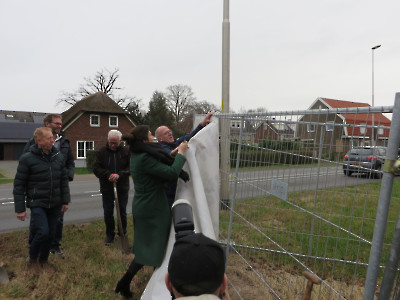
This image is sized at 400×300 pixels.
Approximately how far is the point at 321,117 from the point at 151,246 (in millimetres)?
2071

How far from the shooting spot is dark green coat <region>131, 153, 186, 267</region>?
3.14 metres

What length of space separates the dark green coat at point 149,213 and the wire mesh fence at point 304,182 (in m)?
0.65

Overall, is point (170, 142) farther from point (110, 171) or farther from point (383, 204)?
point (383, 204)

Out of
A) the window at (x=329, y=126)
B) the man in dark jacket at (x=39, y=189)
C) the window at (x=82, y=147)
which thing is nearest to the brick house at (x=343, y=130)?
the window at (x=329, y=126)

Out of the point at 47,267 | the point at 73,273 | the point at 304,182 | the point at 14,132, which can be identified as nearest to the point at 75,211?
the point at 47,267

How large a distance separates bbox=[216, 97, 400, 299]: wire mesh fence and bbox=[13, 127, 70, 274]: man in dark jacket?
2.12 meters

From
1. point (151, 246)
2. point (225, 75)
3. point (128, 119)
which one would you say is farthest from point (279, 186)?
point (128, 119)

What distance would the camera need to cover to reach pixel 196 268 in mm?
1275

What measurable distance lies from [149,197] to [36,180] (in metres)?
1.62

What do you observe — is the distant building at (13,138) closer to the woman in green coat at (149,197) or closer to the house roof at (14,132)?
the house roof at (14,132)

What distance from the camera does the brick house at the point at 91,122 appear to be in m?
29.2

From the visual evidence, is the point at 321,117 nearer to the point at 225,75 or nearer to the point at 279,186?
the point at 279,186

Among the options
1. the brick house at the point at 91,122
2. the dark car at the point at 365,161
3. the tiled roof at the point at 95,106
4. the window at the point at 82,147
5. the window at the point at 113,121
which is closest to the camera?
the dark car at the point at 365,161

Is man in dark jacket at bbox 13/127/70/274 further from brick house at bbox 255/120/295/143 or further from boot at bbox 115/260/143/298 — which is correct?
brick house at bbox 255/120/295/143
